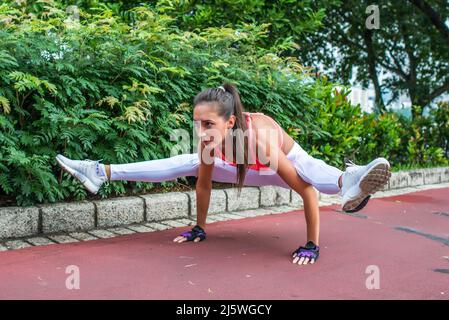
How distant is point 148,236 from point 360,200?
173cm

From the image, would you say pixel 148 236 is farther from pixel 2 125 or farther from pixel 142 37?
pixel 142 37

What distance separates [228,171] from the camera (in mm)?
3791

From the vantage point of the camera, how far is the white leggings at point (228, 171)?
3.50 meters

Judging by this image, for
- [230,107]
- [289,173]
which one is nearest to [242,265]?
[289,173]

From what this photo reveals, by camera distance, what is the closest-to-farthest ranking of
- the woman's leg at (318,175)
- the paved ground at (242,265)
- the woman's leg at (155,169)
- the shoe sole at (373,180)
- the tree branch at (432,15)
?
the paved ground at (242,265) < the shoe sole at (373,180) < the woman's leg at (318,175) < the woman's leg at (155,169) < the tree branch at (432,15)

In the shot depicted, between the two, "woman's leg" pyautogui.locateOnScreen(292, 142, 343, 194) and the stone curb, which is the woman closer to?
"woman's leg" pyautogui.locateOnScreen(292, 142, 343, 194)

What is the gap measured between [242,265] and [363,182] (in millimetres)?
958

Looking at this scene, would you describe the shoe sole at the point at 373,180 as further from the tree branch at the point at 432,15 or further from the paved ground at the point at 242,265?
the tree branch at the point at 432,15

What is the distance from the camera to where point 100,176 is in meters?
3.64

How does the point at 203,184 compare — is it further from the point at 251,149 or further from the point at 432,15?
the point at 432,15

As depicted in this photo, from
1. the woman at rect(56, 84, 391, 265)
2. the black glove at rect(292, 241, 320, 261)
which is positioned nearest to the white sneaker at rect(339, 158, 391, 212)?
the woman at rect(56, 84, 391, 265)

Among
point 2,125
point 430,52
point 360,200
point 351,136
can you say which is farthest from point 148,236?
point 430,52

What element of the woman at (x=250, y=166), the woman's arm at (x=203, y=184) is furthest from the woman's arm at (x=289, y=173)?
the woman's arm at (x=203, y=184)

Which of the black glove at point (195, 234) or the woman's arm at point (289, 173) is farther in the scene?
the black glove at point (195, 234)
